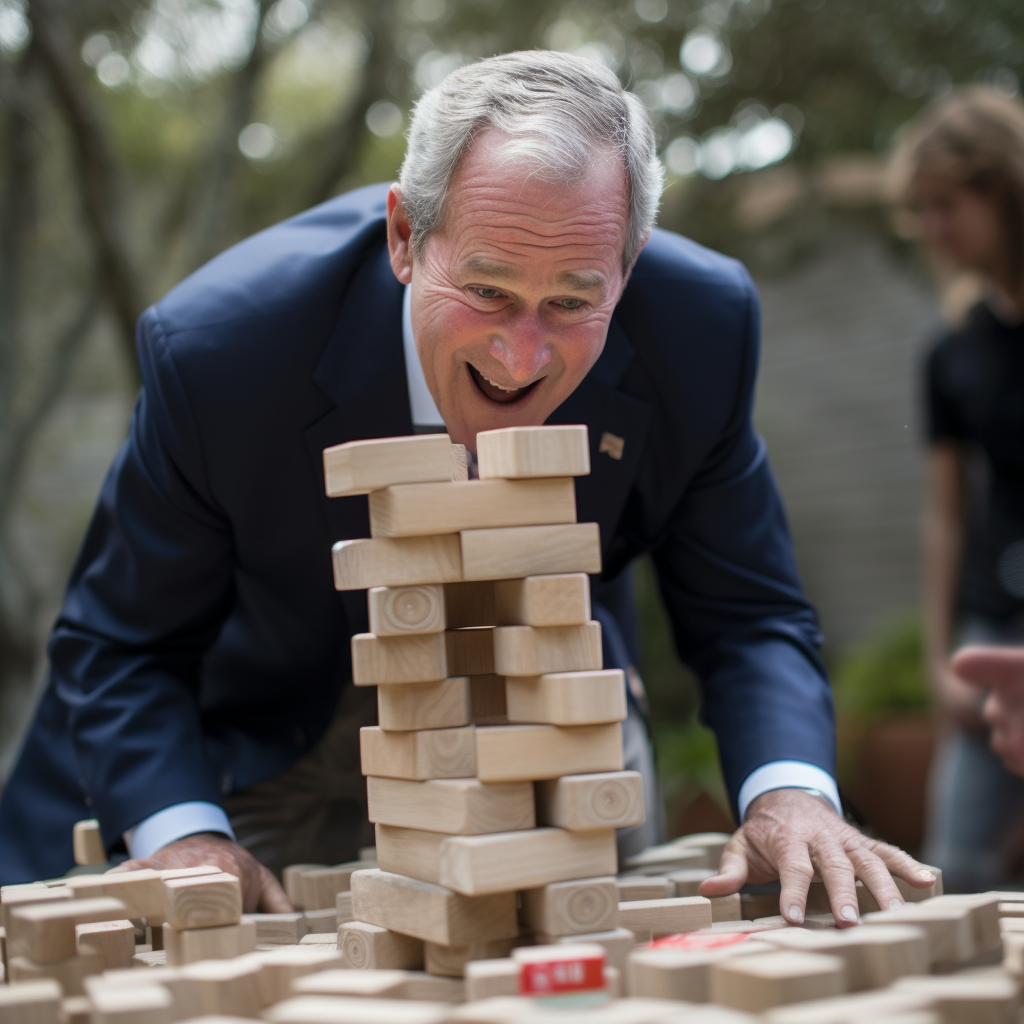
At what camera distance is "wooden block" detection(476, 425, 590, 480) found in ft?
5.23

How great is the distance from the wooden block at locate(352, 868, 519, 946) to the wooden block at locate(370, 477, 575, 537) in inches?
18.5

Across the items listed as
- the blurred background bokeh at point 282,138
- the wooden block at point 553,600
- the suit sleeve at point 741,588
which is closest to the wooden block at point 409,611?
the wooden block at point 553,600

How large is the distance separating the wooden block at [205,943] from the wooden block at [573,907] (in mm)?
402

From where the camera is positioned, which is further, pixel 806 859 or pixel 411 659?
pixel 806 859

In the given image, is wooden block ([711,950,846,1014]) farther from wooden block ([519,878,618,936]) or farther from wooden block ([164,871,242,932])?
wooden block ([164,871,242,932])

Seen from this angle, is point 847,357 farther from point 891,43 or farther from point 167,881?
point 167,881

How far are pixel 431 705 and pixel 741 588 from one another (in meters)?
1.12

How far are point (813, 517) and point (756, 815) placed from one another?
7386 mm

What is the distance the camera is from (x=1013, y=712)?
2.38 meters

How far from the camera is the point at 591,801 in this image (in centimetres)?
159

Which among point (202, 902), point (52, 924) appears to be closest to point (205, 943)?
point (202, 902)

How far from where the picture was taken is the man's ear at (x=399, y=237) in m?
2.13

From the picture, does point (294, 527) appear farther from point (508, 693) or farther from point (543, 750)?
point (543, 750)

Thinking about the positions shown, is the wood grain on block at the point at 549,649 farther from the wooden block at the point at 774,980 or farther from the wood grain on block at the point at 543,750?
the wooden block at the point at 774,980
